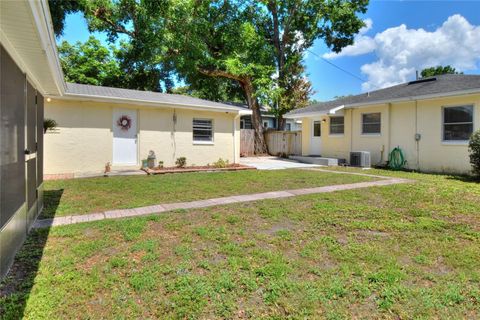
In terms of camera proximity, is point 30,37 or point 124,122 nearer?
point 30,37

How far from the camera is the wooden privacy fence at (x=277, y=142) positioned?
1995cm

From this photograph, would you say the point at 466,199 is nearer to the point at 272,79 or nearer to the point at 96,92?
the point at 96,92

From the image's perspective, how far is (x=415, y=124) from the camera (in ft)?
41.4

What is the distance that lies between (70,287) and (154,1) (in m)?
19.8

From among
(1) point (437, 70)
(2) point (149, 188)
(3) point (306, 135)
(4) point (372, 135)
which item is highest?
(1) point (437, 70)

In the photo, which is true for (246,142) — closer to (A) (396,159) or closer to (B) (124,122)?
(A) (396,159)

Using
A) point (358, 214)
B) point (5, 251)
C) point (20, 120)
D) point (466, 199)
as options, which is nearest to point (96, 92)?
point (20, 120)

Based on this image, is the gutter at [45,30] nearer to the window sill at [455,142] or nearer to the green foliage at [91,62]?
the window sill at [455,142]

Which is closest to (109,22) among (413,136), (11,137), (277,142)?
(277,142)

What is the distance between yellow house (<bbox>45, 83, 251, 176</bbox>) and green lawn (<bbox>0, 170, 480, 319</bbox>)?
22.8ft

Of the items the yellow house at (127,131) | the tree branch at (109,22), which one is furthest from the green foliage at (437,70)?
the tree branch at (109,22)

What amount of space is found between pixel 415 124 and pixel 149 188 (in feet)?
35.9

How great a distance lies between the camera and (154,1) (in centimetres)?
1886

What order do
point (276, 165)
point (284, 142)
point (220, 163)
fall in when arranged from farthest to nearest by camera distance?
point (284, 142) → point (276, 165) → point (220, 163)
